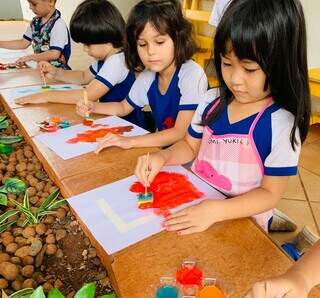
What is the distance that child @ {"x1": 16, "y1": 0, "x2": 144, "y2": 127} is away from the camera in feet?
4.42

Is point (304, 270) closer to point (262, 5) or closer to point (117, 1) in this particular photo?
point (262, 5)

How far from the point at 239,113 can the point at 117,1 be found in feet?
16.2

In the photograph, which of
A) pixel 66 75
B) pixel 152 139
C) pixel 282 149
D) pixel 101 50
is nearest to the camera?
pixel 282 149

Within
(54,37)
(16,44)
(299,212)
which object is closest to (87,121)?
(299,212)

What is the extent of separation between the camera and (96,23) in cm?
138

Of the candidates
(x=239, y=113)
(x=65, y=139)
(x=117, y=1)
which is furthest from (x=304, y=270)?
(x=117, y=1)

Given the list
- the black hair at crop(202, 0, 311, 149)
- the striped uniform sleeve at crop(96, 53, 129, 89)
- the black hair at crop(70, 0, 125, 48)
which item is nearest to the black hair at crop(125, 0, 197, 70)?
the striped uniform sleeve at crop(96, 53, 129, 89)

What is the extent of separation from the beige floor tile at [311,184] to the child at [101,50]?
89 cm

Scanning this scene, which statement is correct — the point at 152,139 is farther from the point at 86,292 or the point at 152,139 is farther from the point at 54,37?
the point at 54,37

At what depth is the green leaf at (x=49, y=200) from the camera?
769 mm

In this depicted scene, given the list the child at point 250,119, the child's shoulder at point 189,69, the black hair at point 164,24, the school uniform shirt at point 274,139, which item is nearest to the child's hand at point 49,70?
the black hair at point 164,24

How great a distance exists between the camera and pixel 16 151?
43.5 inches

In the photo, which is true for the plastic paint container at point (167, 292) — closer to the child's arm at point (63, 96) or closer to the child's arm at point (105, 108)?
the child's arm at point (105, 108)

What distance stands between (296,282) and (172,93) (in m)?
0.85
